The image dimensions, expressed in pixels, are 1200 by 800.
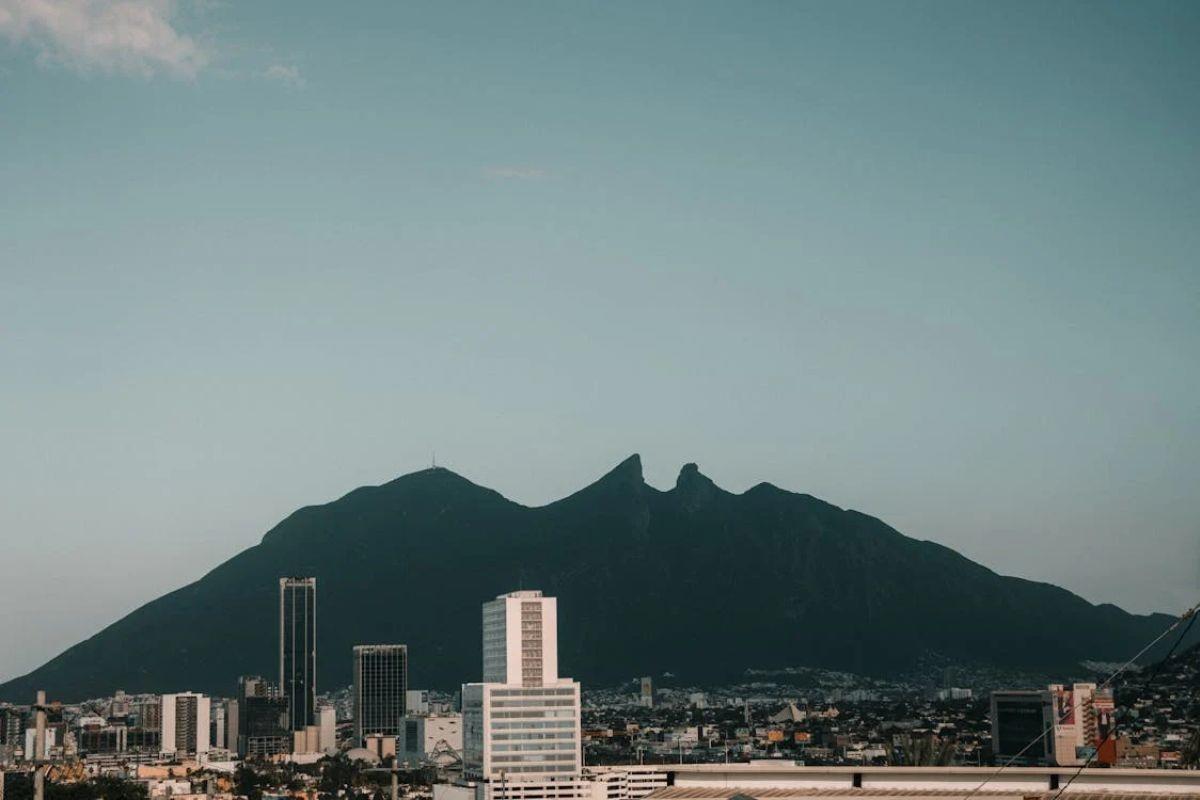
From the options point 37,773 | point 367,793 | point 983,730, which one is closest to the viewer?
point 37,773

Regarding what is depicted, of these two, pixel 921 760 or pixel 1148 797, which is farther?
pixel 921 760

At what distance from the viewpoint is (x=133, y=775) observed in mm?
177625

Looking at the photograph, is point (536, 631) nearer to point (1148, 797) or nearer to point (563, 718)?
point (563, 718)

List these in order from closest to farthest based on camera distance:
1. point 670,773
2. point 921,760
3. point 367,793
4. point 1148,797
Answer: point 1148,797
point 670,773
point 921,760
point 367,793

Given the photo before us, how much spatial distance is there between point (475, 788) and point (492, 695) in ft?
22.7

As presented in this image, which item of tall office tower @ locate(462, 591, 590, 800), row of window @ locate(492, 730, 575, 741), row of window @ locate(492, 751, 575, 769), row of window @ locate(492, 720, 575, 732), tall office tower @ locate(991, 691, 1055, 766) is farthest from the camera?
tall office tower @ locate(991, 691, 1055, 766)

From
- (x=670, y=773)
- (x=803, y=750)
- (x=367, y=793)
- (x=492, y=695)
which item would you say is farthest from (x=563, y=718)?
(x=670, y=773)

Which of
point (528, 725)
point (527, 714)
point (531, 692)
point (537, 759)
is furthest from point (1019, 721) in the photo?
point (537, 759)

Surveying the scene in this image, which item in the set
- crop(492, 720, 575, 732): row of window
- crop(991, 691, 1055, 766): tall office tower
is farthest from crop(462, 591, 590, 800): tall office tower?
crop(991, 691, 1055, 766): tall office tower

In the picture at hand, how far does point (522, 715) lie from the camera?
122500 millimetres

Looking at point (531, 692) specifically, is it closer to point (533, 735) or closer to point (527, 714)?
point (527, 714)

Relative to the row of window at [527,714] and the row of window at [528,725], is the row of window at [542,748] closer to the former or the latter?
the row of window at [528,725]

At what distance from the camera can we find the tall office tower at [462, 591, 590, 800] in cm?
11747

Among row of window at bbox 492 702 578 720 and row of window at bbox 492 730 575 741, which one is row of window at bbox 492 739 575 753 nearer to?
row of window at bbox 492 730 575 741
